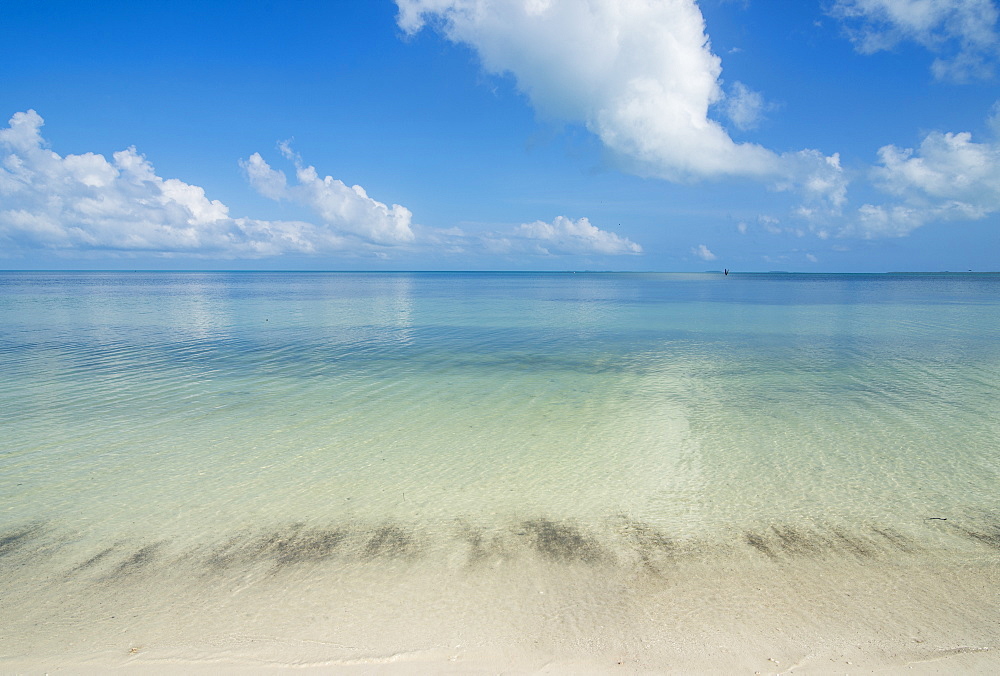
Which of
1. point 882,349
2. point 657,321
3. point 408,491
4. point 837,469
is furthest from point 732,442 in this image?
point 657,321

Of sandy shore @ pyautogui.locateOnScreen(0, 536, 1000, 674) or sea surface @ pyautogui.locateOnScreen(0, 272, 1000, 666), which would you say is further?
sea surface @ pyautogui.locateOnScreen(0, 272, 1000, 666)

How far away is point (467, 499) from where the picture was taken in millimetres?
8430

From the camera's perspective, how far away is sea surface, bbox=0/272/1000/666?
18.1 feet

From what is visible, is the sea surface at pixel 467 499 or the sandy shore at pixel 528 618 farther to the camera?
the sea surface at pixel 467 499

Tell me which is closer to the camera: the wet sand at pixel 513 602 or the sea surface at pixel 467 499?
the wet sand at pixel 513 602

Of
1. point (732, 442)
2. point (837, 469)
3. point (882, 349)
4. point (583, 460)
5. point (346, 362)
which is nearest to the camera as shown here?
point (837, 469)

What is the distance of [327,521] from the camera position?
768 cm

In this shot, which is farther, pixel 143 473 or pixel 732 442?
pixel 732 442

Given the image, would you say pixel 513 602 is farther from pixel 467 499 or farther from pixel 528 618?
pixel 467 499

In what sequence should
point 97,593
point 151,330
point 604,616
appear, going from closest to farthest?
point 604,616 → point 97,593 → point 151,330

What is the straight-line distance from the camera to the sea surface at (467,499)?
5.52 metres

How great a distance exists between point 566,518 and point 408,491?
264 cm

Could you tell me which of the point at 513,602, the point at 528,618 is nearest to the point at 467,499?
the point at 513,602

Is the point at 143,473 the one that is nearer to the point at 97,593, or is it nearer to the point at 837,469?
the point at 97,593
